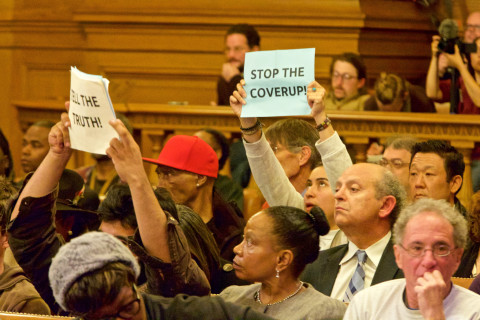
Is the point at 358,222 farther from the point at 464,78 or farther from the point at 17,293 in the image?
the point at 464,78

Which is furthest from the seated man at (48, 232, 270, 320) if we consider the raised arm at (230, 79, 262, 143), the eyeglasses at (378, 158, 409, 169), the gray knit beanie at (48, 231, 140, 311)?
the eyeglasses at (378, 158, 409, 169)

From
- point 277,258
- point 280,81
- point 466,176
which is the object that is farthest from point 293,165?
point 466,176

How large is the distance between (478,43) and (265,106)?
304 centimetres

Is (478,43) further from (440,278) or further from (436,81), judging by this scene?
(440,278)

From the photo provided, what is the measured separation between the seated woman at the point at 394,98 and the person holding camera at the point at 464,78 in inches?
8.1

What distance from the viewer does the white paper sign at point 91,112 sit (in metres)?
3.24

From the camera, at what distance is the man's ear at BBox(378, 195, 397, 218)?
3836mm

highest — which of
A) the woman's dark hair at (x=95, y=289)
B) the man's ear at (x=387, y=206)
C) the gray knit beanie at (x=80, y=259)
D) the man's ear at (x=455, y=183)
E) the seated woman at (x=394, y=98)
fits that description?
the seated woman at (x=394, y=98)

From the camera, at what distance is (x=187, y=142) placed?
484cm

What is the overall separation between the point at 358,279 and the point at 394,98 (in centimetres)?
302

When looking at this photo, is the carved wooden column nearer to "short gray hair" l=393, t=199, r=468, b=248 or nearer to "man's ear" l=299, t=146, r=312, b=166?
"man's ear" l=299, t=146, r=312, b=166

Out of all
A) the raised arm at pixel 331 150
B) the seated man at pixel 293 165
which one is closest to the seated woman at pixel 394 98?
the seated man at pixel 293 165

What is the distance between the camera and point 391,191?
3.86 m

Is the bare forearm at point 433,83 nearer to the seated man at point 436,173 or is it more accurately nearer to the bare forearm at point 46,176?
the seated man at point 436,173
